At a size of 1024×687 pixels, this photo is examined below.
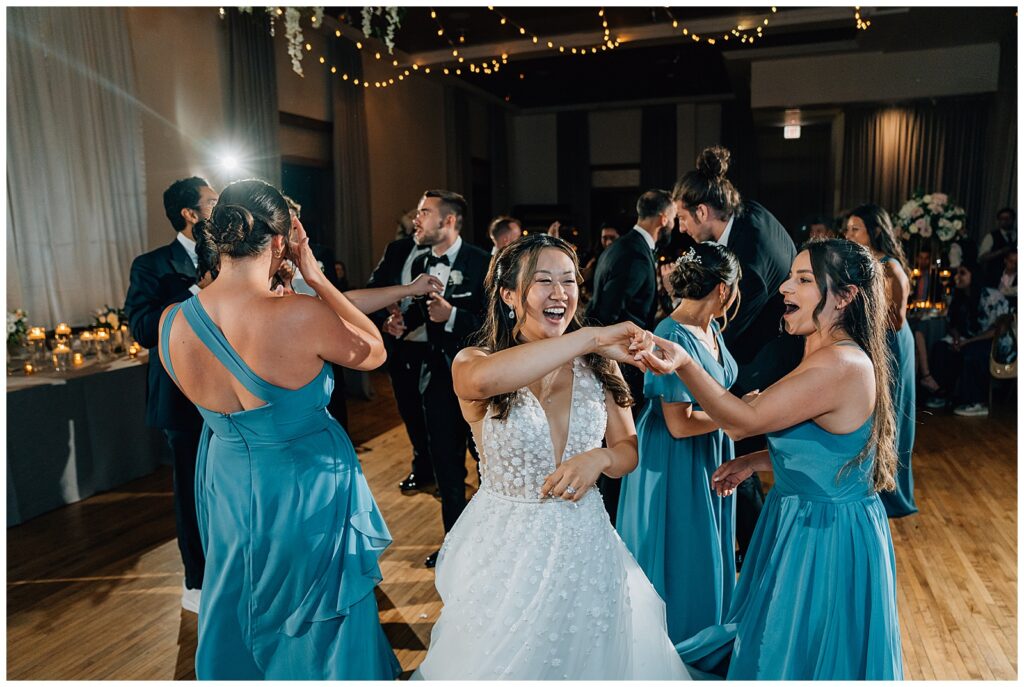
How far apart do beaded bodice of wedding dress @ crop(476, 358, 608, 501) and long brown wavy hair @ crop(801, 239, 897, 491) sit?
604 millimetres

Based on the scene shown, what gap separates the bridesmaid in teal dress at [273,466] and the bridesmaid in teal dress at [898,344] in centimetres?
259

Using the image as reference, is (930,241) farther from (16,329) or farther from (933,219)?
(16,329)

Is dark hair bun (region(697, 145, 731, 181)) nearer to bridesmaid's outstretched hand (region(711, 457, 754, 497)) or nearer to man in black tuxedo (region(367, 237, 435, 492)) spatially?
man in black tuxedo (region(367, 237, 435, 492))

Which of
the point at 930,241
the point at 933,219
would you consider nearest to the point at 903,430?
the point at 933,219

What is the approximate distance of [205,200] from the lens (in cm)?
308

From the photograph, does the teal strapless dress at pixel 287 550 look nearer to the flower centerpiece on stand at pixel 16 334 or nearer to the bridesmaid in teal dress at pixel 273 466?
the bridesmaid in teal dress at pixel 273 466

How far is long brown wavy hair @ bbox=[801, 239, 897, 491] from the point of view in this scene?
1.85 metres

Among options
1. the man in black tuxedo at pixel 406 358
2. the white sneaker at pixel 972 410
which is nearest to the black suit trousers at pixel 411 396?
the man in black tuxedo at pixel 406 358

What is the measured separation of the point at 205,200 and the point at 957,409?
19.5 feet

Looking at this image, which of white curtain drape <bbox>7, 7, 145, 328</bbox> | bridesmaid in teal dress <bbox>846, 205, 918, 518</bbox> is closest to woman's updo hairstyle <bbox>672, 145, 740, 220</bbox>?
bridesmaid in teal dress <bbox>846, 205, 918, 518</bbox>

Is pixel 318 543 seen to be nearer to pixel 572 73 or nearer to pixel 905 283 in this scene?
pixel 905 283

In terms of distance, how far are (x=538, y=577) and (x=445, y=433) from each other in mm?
1690

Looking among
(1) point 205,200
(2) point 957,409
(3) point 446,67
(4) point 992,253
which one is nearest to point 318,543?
(1) point 205,200

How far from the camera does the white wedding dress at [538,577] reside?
5.88 feet
